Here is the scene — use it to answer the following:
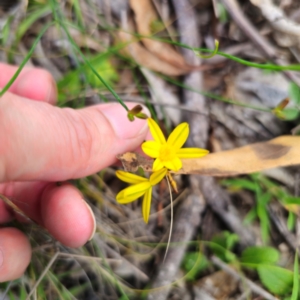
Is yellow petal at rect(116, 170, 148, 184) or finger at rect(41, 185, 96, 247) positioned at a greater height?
yellow petal at rect(116, 170, 148, 184)

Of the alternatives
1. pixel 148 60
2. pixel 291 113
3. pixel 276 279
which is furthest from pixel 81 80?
pixel 276 279

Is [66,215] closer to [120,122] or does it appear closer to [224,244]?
[120,122]

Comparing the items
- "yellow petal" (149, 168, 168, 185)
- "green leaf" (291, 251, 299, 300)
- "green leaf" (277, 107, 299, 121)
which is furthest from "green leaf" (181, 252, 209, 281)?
"green leaf" (277, 107, 299, 121)

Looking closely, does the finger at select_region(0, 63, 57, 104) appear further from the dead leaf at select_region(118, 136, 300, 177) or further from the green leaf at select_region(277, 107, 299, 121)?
the green leaf at select_region(277, 107, 299, 121)

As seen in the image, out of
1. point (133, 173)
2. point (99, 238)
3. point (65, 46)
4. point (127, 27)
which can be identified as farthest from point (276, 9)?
point (99, 238)

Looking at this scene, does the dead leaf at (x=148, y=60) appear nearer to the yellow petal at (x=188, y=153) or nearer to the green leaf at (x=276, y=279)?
the yellow petal at (x=188, y=153)

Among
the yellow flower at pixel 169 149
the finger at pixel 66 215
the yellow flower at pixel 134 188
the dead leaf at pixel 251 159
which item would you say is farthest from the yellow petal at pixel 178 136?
the finger at pixel 66 215

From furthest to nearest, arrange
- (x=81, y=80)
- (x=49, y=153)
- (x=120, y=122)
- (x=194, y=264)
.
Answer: (x=81, y=80) < (x=194, y=264) < (x=120, y=122) < (x=49, y=153)
